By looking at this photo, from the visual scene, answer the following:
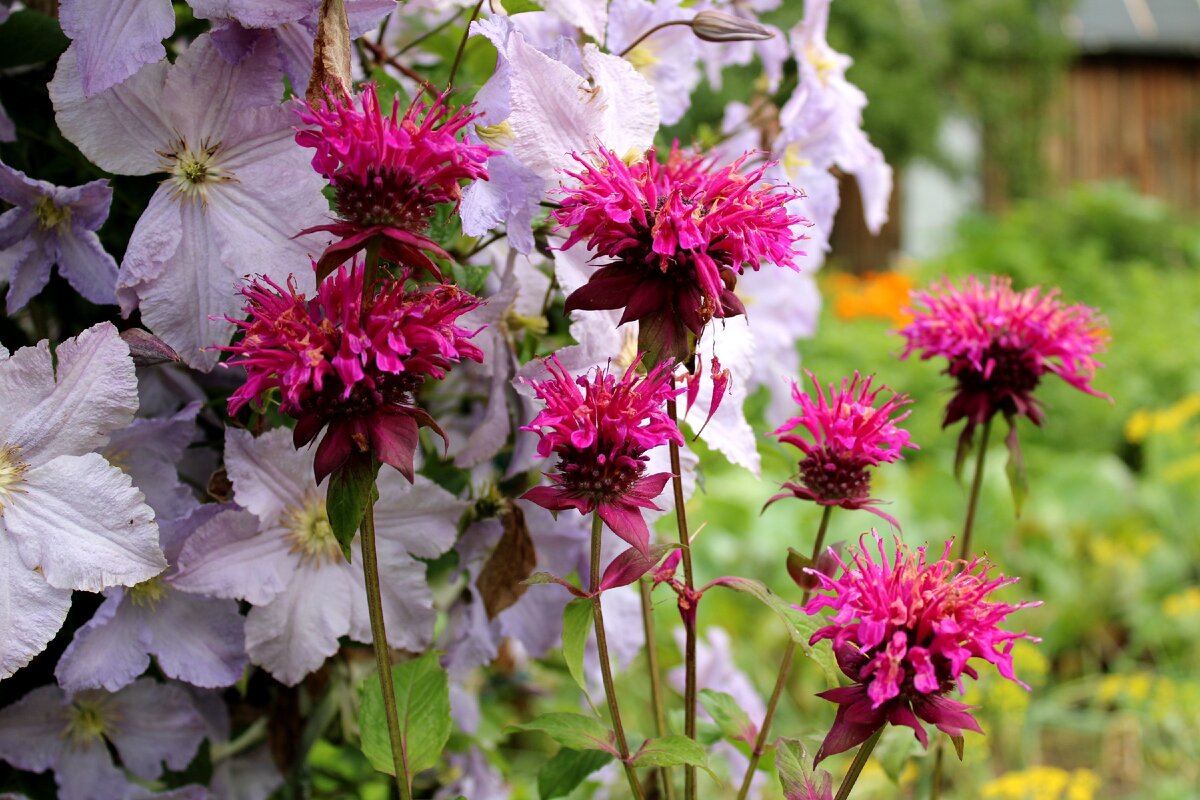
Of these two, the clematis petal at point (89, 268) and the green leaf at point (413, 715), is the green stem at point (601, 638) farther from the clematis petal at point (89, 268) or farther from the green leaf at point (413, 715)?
the clematis petal at point (89, 268)

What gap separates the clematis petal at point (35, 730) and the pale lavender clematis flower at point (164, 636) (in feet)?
0.26

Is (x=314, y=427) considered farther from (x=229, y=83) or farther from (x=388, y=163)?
(x=229, y=83)

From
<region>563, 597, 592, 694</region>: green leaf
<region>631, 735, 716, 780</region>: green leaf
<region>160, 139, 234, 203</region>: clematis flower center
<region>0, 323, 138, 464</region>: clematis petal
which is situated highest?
<region>160, 139, 234, 203</region>: clematis flower center

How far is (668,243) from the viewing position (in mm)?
506

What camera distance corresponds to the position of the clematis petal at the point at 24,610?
0.54m

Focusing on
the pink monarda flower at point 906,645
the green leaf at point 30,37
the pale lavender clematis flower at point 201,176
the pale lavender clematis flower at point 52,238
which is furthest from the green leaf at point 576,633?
the green leaf at point 30,37

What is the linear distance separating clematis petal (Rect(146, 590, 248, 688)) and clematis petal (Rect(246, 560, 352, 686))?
3 centimetres

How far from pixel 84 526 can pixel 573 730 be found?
0.88ft

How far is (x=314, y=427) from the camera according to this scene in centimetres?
50

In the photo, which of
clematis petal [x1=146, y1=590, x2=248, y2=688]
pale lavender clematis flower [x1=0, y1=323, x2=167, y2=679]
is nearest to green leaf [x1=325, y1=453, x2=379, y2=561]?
pale lavender clematis flower [x1=0, y1=323, x2=167, y2=679]

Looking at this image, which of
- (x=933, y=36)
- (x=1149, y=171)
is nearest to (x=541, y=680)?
(x=933, y=36)

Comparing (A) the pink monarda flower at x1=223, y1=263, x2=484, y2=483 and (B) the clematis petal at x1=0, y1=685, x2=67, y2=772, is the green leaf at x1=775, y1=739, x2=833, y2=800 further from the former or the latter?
(B) the clematis petal at x1=0, y1=685, x2=67, y2=772

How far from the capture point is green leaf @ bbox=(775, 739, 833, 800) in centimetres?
54

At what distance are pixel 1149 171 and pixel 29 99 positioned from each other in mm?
8563
